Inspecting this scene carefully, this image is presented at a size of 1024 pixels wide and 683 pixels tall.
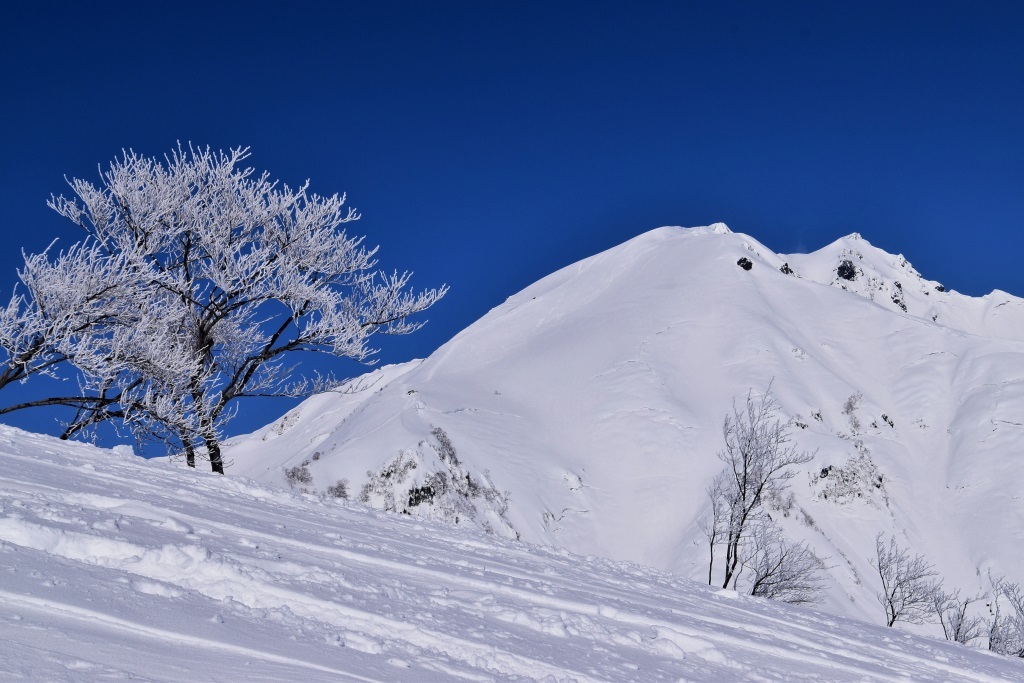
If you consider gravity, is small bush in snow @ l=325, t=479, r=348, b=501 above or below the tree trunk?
below

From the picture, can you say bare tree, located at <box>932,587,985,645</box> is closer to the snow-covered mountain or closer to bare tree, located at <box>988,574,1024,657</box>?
bare tree, located at <box>988,574,1024,657</box>

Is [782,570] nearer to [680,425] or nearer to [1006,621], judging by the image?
[1006,621]

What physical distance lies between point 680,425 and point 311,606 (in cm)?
6168

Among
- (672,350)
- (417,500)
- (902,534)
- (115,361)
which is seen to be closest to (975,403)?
(902,534)

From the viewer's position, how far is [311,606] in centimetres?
423

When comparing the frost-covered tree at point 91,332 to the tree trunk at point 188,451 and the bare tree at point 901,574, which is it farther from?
the bare tree at point 901,574

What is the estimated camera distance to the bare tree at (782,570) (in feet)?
95.2

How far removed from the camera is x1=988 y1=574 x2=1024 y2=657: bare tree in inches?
1284

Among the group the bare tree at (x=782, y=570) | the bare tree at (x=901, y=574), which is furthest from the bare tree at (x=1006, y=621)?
the bare tree at (x=782, y=570)

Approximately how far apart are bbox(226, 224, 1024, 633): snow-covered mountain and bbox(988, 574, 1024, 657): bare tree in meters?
2.66

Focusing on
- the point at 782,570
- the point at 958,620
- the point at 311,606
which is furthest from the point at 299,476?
the point at 311,606

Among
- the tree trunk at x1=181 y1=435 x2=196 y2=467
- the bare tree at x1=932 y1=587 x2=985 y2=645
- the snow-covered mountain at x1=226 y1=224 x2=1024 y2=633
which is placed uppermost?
the snow-covered mountain at x1=226 y1=224 x2=1024 y2=633

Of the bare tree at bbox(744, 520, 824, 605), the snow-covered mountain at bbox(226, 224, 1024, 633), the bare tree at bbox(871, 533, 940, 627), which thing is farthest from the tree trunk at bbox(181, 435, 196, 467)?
the bare tree at bbox(871, 533, 940, 627)

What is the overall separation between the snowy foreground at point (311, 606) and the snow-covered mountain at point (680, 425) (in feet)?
115
